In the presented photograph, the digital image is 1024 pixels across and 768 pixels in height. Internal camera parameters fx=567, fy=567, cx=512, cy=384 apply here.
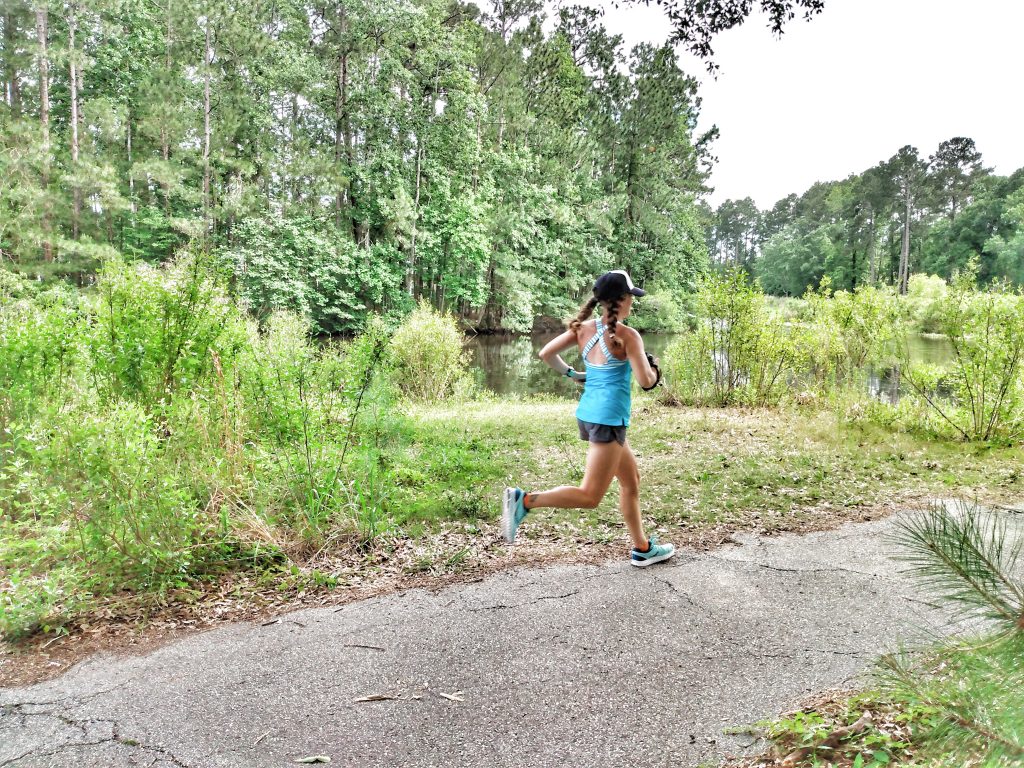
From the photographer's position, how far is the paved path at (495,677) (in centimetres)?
248

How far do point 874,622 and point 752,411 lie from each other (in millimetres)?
8340

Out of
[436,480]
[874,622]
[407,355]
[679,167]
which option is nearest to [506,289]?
[679,167]

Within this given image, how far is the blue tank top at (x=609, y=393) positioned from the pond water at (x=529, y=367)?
9241 mm

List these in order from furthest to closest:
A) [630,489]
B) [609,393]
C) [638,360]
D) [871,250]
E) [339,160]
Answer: [871,250] < [339,160] < [630,489] < [609,393] < [638,360]

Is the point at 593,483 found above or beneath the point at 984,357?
beneath

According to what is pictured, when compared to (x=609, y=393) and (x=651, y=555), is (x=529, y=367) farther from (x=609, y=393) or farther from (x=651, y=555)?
(x=609, y=393)

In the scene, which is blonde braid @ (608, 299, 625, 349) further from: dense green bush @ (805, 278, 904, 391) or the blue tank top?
dense green bush @ (805, 278, 904, 391)

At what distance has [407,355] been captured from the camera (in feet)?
49.4

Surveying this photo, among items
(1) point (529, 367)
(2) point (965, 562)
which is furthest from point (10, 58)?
(2) point (965, 562)

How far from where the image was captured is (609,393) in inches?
150

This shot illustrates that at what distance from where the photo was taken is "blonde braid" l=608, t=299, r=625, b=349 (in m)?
3.74

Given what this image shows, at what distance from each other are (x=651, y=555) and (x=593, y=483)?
864mm

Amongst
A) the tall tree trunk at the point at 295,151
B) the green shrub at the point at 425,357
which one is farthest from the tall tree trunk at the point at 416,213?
the green shrub at the point at 425,357

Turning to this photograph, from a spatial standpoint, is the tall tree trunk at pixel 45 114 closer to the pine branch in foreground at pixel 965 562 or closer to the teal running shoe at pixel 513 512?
the teal running shoe at pixel 513 512
